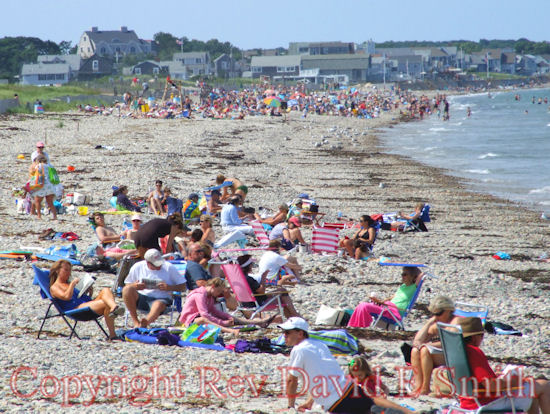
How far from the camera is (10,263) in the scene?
9.97 meters

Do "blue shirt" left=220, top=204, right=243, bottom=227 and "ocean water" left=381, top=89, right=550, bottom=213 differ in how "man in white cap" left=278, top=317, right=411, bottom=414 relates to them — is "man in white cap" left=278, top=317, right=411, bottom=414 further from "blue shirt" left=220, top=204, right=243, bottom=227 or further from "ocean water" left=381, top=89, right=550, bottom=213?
"ocean water" left=381, top=89, right=550, bottom=213

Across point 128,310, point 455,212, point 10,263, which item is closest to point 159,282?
point 128,310

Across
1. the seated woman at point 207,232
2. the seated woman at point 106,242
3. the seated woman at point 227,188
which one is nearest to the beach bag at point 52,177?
the seated woman at point 106,242

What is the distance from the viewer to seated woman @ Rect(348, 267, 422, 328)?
26.6 ft

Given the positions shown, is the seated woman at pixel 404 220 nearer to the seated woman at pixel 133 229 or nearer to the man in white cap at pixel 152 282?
the seated woman at pixel 133 229

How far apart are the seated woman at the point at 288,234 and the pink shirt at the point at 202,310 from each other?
13.9ft

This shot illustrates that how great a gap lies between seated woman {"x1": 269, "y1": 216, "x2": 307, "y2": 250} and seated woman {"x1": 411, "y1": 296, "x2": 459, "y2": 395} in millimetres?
5574

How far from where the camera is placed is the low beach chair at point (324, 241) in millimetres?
11820

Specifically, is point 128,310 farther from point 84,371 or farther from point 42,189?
point 42,189

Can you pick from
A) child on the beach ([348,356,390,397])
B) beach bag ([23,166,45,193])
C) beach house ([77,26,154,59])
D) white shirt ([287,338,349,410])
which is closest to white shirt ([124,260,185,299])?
white shirt ([287,338,349,410])

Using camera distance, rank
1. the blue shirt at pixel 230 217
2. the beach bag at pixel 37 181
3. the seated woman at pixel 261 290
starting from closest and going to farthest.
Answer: the seated woman at pixel 261 290
the blue shirt at pixel 230 217
the beach bag at pixel 37 181

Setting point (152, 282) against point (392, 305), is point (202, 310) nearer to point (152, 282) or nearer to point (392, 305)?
point (152, 282)

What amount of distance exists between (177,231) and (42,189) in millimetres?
4150

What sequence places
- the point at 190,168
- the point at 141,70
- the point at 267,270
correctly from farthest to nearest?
the point at 141,70
the point at 190,168
the point at 267,270
